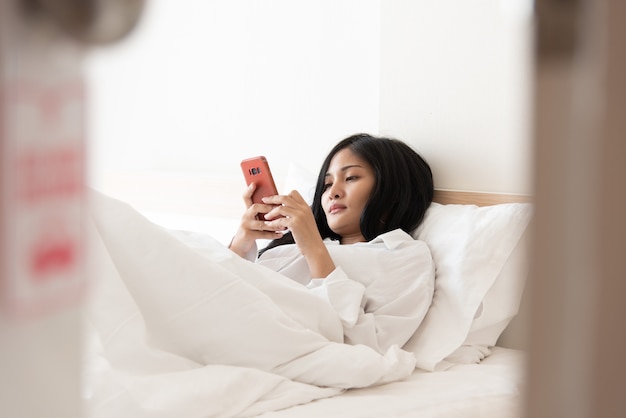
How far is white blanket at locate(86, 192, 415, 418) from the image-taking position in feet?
3.68

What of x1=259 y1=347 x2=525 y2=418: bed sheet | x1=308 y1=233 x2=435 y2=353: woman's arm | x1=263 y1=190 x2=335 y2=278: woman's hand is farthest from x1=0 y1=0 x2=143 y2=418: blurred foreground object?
x1=263 y1=190 x2=335 y2=278: woman's hand

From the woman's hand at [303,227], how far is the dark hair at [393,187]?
17 centimetres

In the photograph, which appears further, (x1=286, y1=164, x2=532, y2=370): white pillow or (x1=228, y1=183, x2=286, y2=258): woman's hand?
(x1=228, y1=183, x2=286, y2=258): woman's hand

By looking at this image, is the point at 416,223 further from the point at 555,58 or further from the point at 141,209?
the point at 555,58

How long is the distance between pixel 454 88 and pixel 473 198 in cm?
29

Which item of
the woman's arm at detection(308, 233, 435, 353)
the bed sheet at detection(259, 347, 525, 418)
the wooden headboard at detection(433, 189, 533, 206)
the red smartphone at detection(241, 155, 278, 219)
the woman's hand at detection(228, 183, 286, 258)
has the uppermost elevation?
the red smartphone at detection(241, 155, 278, 219)

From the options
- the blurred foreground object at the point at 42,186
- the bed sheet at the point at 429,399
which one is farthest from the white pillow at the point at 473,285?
the blurred foreground object at the point at 42,186

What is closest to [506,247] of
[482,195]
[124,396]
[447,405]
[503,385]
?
[482,195]

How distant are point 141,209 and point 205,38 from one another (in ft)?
2.22

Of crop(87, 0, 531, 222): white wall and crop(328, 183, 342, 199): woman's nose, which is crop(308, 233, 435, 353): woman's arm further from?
crop(87, 0, 531, 222): white wall

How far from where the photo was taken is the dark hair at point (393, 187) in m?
1.79

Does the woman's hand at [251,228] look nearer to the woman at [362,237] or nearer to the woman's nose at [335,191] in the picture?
the woman at [362,237]

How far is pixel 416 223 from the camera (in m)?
1.79

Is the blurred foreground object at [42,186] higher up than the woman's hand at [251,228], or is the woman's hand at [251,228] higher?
the blurred foreground object at [42,186]
